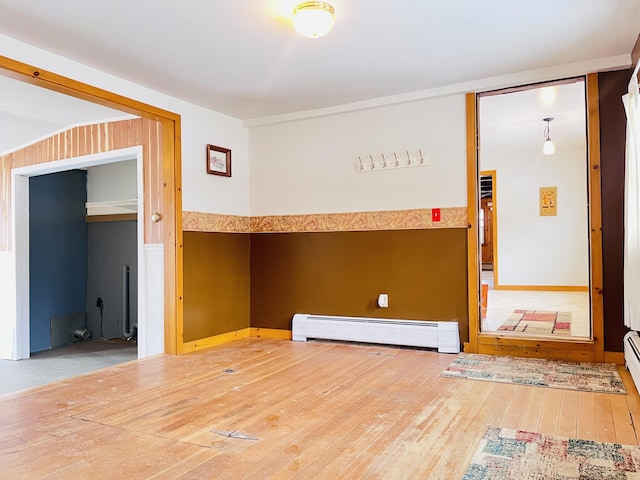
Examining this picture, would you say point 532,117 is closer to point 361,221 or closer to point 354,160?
point 354,160

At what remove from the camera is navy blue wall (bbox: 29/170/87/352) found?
5.89 meters

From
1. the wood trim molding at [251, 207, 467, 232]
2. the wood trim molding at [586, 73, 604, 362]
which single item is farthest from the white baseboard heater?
the wood trim molding at [586, 73, 604, 362]

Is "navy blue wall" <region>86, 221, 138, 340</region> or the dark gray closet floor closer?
the dark gray closet floor

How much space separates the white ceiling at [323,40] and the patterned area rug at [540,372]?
2294 millimetres

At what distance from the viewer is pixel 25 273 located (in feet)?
18.0

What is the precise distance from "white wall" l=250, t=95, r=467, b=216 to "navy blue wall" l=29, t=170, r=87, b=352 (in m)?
2.77

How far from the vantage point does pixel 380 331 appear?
4.39 metres

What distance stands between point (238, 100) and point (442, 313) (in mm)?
2718

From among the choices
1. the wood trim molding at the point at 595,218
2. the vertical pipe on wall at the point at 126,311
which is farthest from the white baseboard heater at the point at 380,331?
the vertical pipe on wall at the point at 126,311

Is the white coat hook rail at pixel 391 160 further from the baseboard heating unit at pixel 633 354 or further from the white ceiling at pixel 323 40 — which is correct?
the baseboard heating unit at pixel 633 354

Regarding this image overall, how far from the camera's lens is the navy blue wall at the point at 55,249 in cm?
589

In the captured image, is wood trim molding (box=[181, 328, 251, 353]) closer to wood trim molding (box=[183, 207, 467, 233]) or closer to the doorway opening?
wood trim molding (box=[183, 207, 467, 233])

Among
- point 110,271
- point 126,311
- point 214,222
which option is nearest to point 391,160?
point 214,222

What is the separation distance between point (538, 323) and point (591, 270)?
1643 millimetres
